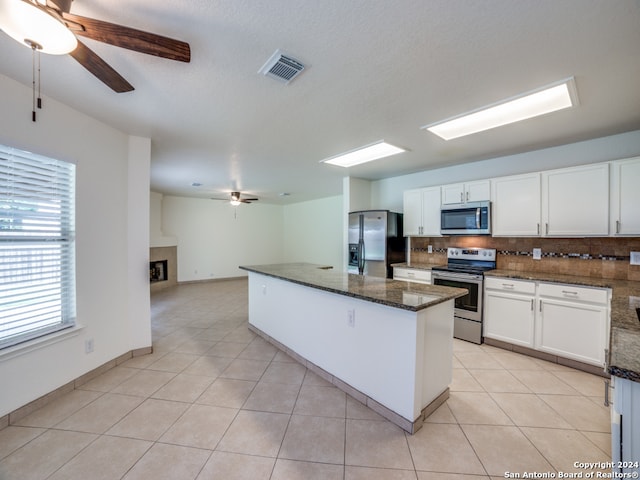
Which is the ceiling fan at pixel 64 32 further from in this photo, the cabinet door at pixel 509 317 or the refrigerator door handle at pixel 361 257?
the cabinet door at pixel 509 317

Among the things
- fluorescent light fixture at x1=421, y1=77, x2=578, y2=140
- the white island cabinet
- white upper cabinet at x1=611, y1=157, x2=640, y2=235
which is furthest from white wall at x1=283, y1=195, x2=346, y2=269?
the white island cabinet

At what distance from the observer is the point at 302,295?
2881mm

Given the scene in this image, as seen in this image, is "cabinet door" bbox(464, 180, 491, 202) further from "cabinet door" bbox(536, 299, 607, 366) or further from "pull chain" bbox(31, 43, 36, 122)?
"pull chain" bbox(31, 43, 36, 122)

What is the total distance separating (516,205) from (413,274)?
1.60 metres

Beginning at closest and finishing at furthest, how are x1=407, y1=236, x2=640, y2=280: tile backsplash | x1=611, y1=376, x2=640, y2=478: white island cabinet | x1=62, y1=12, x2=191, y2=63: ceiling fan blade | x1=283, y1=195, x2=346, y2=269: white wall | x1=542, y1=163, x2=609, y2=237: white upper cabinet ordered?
1. x1=611, y1=376, x2=640, y2=478: white island cabinet
2. x1=62, y1=12, x2=191, y2=63: ceiling fan blade
3. x1=542, y1=163, x2=609, y2=237: white upper cabinet
4. x1=407, y1=236, x2=640, y2=280: tile backsplash
5. x1=283, y1=195, x2=346, y2=269: white wall

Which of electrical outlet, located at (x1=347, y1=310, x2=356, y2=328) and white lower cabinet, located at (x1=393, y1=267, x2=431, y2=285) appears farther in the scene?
white lower cabinet, located at (x1=393, y1=267, x2=431, y2=285)

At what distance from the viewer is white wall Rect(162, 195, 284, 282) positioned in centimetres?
732

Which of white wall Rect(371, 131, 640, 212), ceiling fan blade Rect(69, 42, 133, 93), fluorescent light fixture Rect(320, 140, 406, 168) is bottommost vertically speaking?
ceiling fan blade Rect(69, 42, 133, 93)

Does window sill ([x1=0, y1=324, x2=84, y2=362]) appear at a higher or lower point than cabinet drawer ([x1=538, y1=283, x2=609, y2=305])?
lower

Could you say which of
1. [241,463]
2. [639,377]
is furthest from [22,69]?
[639,377]

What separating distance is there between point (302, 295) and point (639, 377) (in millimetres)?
2359

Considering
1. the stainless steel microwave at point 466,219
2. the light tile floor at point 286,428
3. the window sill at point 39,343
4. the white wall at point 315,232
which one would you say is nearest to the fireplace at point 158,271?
Result: the white wall at point 315,232

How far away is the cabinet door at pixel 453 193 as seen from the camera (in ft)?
12.6

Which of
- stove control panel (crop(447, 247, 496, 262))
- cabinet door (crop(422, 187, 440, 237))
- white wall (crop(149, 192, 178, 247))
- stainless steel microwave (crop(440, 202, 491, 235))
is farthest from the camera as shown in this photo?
white wall (crop(149, 192, 178, 247))
